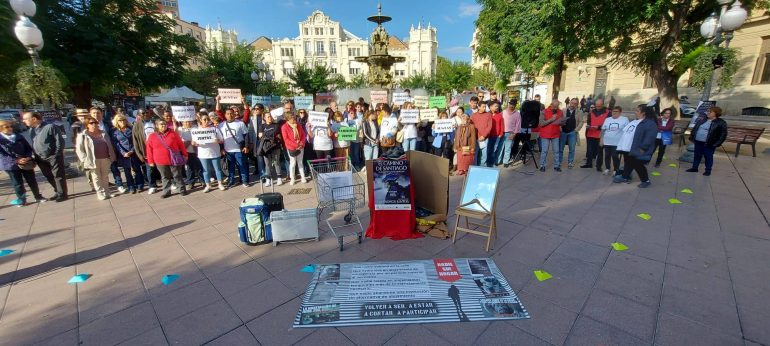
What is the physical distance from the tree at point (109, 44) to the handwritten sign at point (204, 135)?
44.2 ft

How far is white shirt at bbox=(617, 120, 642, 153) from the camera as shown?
727 cm

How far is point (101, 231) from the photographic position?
5.33 meters

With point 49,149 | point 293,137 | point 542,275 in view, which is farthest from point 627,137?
point 49,149

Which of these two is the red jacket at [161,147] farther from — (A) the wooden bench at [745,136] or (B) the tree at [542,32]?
(A) the wooden bench at [745,136]

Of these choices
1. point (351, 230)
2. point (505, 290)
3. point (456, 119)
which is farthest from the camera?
point (456, 119)

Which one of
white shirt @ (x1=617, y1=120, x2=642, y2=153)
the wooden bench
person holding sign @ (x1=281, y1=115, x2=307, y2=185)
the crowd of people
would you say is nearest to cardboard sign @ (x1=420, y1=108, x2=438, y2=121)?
the crowd of people

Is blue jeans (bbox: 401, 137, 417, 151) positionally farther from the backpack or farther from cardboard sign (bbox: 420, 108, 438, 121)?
the backpack

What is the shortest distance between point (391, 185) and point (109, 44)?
62.8ft

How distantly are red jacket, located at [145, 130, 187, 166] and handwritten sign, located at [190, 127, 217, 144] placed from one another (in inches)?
14.5

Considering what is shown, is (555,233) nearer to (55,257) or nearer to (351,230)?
(351,230)

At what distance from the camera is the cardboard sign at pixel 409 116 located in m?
8.59

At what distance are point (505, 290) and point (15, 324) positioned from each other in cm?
501

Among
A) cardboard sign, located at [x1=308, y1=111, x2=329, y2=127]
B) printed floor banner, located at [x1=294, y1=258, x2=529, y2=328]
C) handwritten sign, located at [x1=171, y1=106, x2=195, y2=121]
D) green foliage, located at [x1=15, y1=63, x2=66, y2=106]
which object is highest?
green foliage, located at [x1=15, y1=63, x2=66, y2=106]

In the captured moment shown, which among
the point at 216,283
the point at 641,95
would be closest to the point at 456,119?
the point at 216,283
